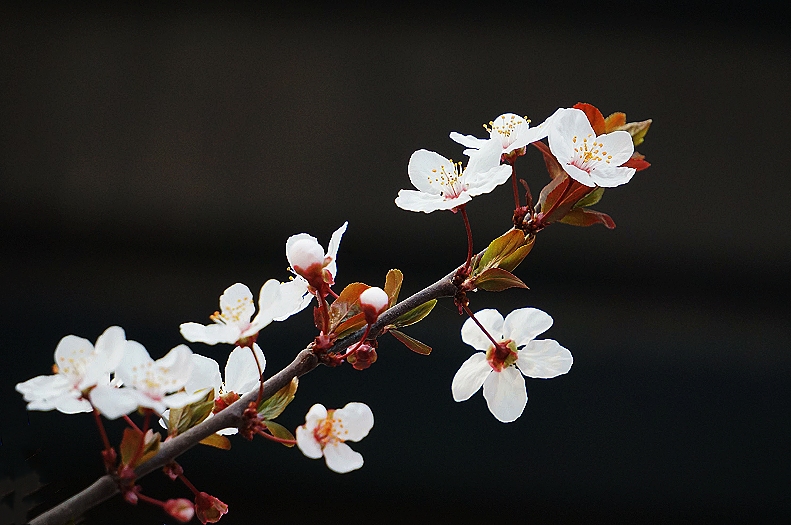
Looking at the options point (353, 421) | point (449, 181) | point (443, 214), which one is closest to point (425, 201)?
point (449, 181)

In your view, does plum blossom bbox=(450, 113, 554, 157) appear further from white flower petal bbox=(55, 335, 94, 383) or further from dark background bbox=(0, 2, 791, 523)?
dark background bbox=(0, 2, 791, 523)

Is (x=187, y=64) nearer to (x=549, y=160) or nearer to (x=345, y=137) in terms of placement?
(x=345, y=137)

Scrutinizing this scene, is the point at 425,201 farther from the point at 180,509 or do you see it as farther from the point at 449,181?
the point at 180,509

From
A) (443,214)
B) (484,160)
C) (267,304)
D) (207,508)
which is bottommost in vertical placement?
(207,508)

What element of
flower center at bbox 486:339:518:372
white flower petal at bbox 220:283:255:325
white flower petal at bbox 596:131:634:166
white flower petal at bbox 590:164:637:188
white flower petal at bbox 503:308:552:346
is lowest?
white flower petal at bbox 220:283:255:325

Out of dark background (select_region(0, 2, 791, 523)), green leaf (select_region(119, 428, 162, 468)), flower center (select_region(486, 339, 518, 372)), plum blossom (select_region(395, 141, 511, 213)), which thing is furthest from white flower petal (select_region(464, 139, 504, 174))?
dark background (select_region(0, 2, 791, 523))

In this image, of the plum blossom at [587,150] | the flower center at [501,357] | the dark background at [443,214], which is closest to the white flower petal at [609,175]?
the plum blossom at [587,150]
